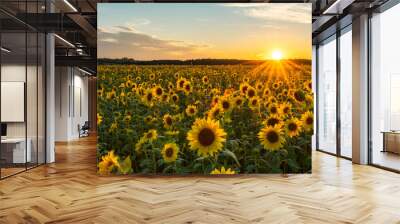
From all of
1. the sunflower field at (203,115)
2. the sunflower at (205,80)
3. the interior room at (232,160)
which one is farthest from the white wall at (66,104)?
the sunflower at (205,80)

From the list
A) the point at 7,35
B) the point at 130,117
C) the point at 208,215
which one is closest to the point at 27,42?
the point at 7,35

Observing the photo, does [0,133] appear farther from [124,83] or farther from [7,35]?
[124,83]

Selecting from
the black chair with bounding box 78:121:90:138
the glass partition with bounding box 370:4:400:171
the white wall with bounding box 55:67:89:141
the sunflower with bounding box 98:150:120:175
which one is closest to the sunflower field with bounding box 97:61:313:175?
the sunflower with bounding box 98:150:120:175

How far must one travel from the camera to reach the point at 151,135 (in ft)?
20.5

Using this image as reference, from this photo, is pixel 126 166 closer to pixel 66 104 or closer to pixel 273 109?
pixel 273 109

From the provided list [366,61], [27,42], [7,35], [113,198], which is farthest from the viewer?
[366,61]

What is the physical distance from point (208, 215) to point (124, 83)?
3039 millimetres

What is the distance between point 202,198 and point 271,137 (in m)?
2.03

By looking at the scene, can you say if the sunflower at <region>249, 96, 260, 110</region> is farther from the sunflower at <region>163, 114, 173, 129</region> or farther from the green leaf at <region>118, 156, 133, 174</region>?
the green leaf at <region>118, 156, 133, 174</region>

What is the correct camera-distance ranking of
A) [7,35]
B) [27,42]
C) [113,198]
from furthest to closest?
1. [27,42]
2. [7,35]
3. [113,198]

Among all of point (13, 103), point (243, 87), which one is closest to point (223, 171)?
point (243, 87)

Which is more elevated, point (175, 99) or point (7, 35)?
point (7, 35)

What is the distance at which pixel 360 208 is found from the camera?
13.5ft

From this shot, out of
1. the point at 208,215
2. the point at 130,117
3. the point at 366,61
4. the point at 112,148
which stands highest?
the point at 366,61
